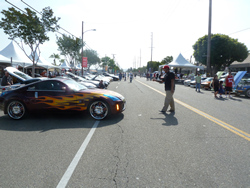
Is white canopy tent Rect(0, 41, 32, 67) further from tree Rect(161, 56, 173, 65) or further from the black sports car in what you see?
tree Rect(161, 56, 173, 65)

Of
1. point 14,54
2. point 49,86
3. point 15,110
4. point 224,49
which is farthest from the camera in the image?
point 224,49

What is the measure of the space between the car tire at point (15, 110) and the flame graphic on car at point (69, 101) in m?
0.56

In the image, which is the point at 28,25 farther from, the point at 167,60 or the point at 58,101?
the point at 167,60

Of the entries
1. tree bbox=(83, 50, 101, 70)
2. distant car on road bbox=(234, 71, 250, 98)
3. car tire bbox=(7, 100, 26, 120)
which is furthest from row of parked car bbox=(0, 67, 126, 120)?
tree bbox=(83, 50, 101, 70)

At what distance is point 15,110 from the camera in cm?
688

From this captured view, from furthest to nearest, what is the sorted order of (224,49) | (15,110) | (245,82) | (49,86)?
(224,49) → (245,82) → (49,86) → (15,110)

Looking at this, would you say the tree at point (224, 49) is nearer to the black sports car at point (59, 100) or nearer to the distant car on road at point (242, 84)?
the distant car on road at point (242, 84)

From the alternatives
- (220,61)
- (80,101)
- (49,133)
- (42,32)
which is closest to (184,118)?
(80,101)

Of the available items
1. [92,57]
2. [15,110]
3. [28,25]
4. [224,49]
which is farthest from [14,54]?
[92,57]

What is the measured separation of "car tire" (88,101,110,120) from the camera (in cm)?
673

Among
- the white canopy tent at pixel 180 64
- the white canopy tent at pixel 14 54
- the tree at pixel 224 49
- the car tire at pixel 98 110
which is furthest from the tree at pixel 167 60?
the car tire at pixel 98 110

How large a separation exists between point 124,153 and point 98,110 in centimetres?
293

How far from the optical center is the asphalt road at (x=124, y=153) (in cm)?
303

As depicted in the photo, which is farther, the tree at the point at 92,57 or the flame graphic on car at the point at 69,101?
the tree at the point at 92,57
